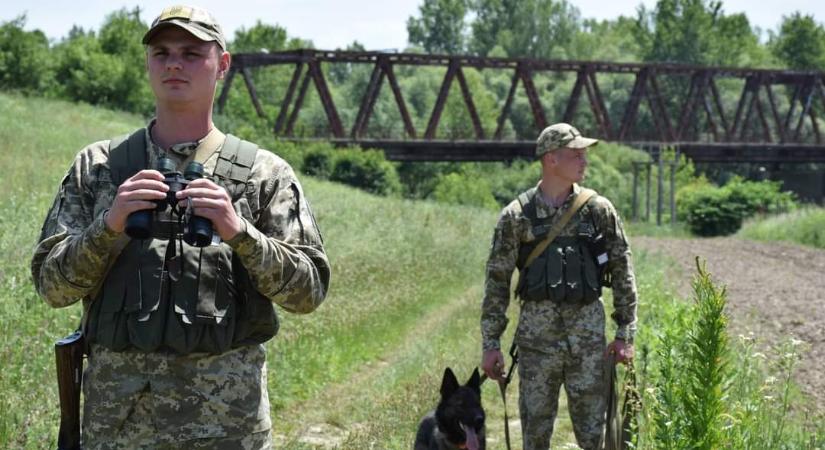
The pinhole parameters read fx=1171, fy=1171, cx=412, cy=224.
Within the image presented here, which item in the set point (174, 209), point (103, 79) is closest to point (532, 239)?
point (174, 209)

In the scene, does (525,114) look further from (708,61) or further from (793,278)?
(793,278)

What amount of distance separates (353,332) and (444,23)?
145 meters

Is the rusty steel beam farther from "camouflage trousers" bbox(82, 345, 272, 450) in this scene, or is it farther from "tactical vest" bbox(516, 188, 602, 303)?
"camouflage trousers" bbox(82, 345, 272, 450)

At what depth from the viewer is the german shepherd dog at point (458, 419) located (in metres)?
6.79

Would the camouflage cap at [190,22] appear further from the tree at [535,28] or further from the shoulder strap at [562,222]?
the tree at [535,28]

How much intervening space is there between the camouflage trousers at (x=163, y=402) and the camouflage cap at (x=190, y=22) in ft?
3.32

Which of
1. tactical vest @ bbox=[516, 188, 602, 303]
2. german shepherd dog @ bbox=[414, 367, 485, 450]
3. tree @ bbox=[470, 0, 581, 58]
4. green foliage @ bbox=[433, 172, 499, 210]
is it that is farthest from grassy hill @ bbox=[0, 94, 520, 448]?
tree @ bbox=[470, 0, 581, 58]

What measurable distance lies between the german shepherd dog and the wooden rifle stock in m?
3.18

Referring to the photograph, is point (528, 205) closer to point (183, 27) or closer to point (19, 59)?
point (183, 27)

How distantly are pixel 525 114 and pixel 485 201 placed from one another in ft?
157

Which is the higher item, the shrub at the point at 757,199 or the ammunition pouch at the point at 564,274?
the ammunition pouch at the point at 564,274

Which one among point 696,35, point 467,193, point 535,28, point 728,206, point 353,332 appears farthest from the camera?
point 535,28

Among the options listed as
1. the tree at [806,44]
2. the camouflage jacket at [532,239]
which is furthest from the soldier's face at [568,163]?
the tree at [806,44]

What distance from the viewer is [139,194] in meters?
3.29
